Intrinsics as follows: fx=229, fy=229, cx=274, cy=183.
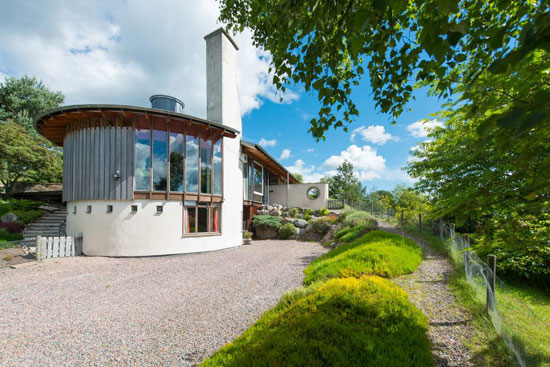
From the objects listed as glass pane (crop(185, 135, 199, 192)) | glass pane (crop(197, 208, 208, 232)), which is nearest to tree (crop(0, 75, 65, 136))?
glass pane (crop(185, 135, 199, 192))

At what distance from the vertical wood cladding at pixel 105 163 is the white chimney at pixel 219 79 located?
4677 millimetres

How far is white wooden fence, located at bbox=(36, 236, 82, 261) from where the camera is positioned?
865cm

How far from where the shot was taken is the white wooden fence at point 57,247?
865 centimetres

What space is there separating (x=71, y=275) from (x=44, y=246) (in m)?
3.12

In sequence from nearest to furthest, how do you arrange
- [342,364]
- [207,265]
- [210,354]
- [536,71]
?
[536,71]
[342,364]
[210,354]
[207,265]

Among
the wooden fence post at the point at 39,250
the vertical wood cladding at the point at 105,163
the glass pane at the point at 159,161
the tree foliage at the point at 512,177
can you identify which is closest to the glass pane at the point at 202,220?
the glass pane at the point at 159,161

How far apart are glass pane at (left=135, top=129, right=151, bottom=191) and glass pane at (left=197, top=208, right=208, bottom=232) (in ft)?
8.42

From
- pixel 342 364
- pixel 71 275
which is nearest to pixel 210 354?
pixel 342 364

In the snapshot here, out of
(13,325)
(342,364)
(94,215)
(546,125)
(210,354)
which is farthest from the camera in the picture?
(94,215)

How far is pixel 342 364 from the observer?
93.3 inches

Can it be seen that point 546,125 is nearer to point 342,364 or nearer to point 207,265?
point 342,364

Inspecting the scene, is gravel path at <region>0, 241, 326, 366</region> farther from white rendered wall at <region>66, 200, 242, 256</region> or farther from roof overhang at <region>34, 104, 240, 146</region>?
roof overhang at <region>34, 104, 240, 146</region>

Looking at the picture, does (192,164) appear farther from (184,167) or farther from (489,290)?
(489,290)

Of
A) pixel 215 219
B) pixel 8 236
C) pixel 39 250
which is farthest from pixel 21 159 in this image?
pixel 215 219
